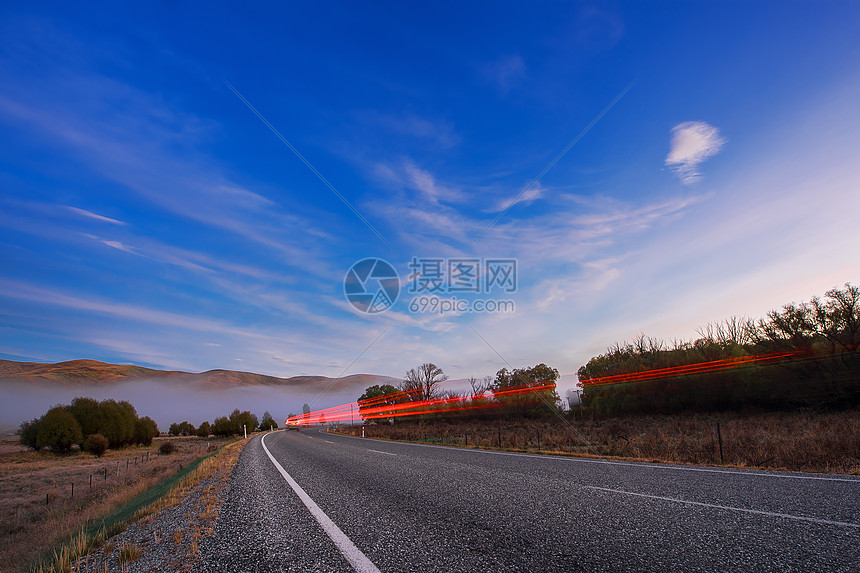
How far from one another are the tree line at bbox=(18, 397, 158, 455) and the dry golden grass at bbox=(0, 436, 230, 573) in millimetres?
5291

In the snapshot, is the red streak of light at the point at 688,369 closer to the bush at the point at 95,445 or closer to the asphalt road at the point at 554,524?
the asphalt road at the point at 554,524

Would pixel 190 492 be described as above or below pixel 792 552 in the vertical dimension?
below

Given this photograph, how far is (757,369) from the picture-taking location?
25969 mm

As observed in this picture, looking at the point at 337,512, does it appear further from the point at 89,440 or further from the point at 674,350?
the point at 89,440

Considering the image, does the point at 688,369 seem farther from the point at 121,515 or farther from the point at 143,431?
the point at 143,431

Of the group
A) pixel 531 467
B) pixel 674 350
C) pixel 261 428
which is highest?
pixel 674 350

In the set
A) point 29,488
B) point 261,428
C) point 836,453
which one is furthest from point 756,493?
point 261,428

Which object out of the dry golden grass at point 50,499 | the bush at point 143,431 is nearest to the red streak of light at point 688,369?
the dry golden grass at point 50,499

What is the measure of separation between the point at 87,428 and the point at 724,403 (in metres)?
74.4

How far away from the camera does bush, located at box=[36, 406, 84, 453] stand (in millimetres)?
48688

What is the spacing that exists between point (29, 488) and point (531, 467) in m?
34.8

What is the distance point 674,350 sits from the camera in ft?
114

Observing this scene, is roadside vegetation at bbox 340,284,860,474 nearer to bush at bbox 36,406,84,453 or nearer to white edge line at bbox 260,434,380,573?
white edge line at bbox 260,434,380,573

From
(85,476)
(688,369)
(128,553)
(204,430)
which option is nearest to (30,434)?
(85,476)
